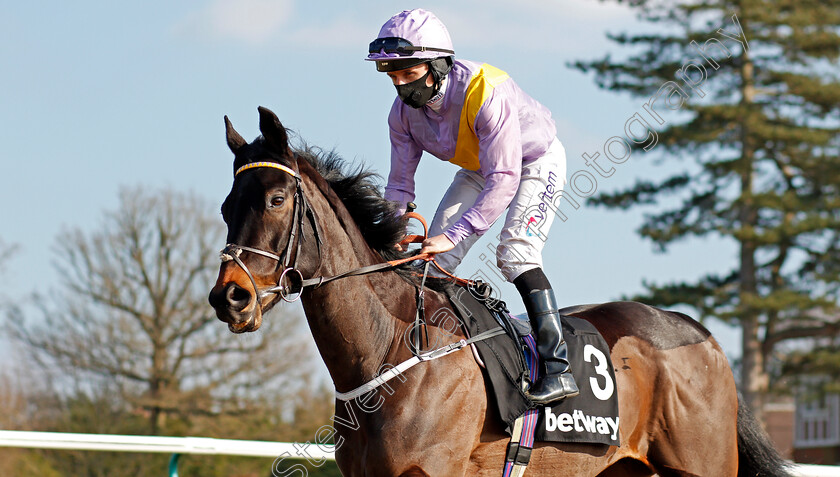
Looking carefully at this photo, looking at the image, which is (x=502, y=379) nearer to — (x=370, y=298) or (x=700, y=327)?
(x=370, y=298)

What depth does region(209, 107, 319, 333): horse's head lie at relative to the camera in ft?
9.39

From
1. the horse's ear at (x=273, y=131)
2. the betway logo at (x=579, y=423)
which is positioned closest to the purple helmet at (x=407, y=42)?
the horse's ear at (x=273, y=131)

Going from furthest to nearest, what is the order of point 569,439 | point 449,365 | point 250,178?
point 569,439
point 449,365
point 250,178

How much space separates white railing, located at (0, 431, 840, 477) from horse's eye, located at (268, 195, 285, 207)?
152 centimetres

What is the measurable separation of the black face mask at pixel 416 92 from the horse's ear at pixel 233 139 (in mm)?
702

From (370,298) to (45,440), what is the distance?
76.7 inches

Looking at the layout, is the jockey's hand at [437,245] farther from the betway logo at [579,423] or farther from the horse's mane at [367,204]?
the betway logo at [579,423]

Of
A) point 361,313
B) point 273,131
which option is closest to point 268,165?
point 273,131

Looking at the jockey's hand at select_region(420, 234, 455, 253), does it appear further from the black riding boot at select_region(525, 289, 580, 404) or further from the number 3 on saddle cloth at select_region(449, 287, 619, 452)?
A: the black riding boot at select_region(525, 289, 580, 404)

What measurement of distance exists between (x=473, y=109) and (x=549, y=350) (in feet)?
3.45

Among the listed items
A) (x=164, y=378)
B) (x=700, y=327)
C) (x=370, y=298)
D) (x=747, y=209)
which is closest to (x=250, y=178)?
(x=370, y=298)

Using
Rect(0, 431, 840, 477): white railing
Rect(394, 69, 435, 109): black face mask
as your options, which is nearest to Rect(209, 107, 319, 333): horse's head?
Rect(394, 69, 435, 109): black face mask

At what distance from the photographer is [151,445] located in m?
4.19

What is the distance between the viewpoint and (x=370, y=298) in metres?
3.34
